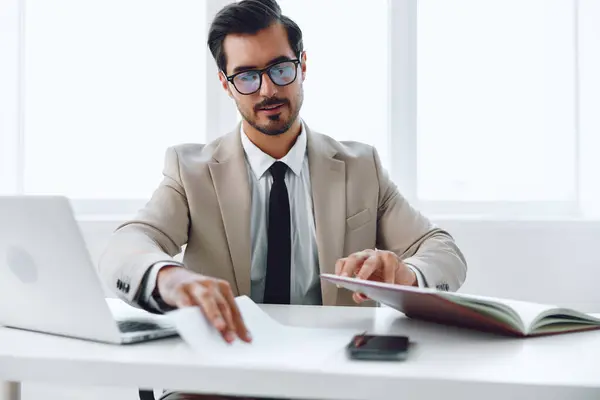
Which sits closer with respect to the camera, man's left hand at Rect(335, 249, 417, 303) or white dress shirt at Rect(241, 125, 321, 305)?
man's left hand at Rect(335, 249, 417, 303)

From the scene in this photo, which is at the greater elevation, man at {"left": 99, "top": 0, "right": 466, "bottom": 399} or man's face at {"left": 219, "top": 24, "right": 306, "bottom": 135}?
man's face at {"left": 219, "top": 24, "right": 306, "bottom": 135}

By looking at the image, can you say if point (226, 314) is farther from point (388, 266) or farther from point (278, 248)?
point (278, 248)

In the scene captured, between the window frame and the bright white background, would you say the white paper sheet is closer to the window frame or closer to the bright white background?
the bright white background

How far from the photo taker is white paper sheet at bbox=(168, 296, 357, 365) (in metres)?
0.89

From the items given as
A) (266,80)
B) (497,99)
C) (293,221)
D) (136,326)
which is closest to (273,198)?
(293,221)

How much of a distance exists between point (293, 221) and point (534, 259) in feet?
4.25

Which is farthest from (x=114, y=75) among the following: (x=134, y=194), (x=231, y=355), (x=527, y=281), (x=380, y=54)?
(x=231, y=355)

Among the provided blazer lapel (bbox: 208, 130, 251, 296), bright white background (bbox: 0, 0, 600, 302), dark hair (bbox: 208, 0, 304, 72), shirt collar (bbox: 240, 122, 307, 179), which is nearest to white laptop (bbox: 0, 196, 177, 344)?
blazer lapel (bbox: 208, 130, 251, 296)

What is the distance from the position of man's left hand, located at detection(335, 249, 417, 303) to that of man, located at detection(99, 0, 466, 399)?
0.92 feet

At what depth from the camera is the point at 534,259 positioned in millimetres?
2762

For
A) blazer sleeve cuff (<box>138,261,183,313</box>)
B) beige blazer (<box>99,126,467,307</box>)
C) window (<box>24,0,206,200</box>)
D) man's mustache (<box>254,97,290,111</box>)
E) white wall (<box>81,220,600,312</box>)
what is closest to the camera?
blazer sleeve cuff (<box>138,261,183,313</box>)

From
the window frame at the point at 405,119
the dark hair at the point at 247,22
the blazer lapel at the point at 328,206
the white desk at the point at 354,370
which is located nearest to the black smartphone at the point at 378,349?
the white desk at the point at 354,370

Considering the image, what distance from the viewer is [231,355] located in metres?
0.90

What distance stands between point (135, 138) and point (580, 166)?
2.01 metres
